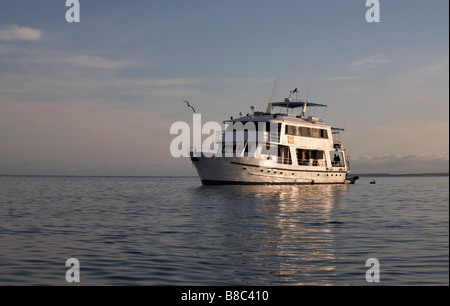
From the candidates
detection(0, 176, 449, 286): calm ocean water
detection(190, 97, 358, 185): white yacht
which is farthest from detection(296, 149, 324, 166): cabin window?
detection(0, 176, 449, 286): calm ocean water

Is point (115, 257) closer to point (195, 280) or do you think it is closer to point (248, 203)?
point (195, 280)

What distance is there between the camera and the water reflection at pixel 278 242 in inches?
360

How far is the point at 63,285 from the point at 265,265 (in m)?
4.21

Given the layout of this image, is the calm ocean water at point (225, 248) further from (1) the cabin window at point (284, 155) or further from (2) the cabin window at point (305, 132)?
(2) the cabin window at point (305, 132)

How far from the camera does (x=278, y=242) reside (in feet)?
42.3

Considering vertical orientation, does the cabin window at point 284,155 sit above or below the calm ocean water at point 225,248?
above

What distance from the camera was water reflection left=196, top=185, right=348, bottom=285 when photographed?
9148 millimetres

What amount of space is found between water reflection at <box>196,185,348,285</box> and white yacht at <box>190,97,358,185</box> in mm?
16106

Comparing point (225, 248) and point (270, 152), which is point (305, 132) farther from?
point (225, 248)

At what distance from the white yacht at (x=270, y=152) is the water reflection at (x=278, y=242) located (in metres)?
16.1

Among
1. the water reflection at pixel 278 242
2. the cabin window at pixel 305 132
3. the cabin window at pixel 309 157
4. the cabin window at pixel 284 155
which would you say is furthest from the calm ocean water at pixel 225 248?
the cabin window at pixel 309 157

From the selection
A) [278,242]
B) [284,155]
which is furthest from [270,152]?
[278,242]

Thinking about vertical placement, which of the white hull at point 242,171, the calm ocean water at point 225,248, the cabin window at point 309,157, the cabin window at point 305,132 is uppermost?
the cabin window at point 305,132
